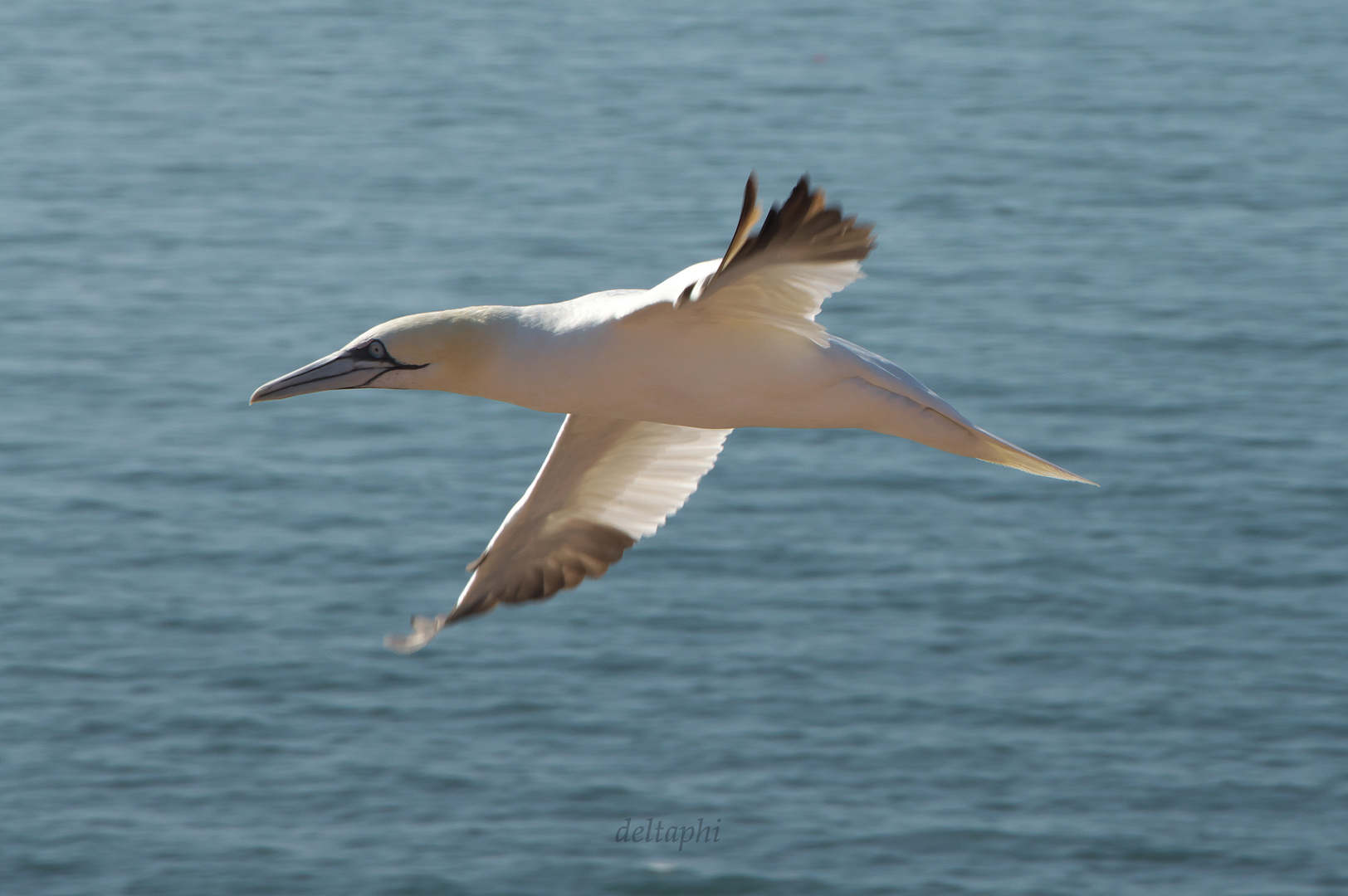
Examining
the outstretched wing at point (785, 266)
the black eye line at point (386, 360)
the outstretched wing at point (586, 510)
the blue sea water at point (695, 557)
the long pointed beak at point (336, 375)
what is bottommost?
the blue sea water at point (695, 557)

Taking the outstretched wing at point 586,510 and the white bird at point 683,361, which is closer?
the white bird at point 683,361

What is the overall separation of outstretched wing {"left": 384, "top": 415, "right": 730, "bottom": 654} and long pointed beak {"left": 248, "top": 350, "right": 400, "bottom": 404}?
7.48ft

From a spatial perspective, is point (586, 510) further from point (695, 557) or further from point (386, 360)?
point (695, 557)

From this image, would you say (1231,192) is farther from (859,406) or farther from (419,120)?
(859,406)

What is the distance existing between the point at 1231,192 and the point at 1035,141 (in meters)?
4.38

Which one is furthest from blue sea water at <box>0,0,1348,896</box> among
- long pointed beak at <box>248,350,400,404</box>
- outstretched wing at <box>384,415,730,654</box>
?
long pointed beak at <box>248,350,400,404</box>

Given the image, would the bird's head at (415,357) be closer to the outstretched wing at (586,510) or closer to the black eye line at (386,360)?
the black eye line at (386,360)

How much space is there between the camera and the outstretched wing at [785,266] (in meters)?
7.42

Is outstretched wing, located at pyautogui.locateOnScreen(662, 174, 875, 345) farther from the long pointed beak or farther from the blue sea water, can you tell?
the blue sea water

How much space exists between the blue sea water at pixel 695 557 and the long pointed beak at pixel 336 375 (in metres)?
12.0

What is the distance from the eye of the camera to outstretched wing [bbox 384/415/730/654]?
1049 centimetres

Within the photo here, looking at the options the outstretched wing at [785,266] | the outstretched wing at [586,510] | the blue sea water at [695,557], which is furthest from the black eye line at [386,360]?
the blue sea water at [695,557]

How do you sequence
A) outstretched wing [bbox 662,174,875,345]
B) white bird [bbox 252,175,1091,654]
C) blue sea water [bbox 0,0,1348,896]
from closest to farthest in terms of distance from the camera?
outstretched wing [bbox 662,174,875,345] → white bird [bbox 252,175,1091,654] → blue sea water [bbox 0,0,1348,896]

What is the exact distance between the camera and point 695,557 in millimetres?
23000
